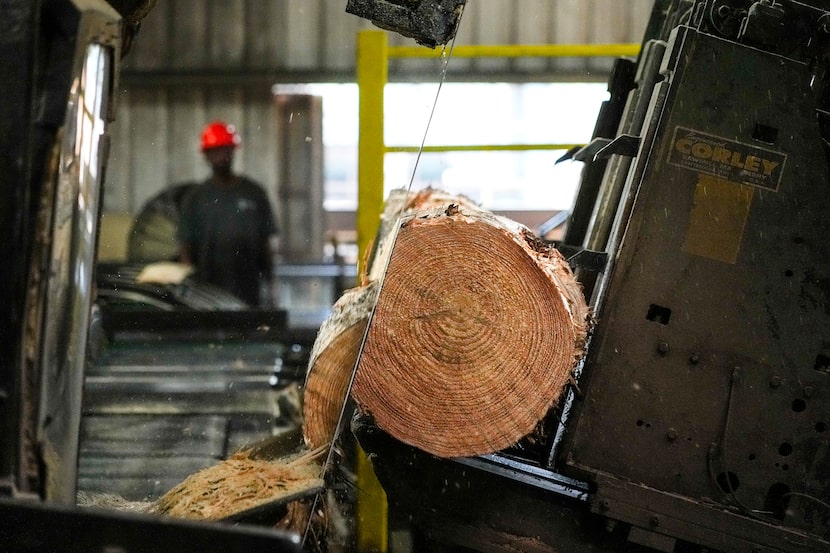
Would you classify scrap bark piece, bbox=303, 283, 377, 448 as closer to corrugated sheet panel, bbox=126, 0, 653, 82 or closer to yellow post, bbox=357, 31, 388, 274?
yellow post, bbox=357, 31, 388, 274

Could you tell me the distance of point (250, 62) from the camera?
1112cm

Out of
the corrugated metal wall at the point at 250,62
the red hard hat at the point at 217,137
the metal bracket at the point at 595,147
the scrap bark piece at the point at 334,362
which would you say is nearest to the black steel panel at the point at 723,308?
the metal bracket at the point at 595,147

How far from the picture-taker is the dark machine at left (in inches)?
53.9

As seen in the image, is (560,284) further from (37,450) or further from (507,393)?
(37,450)

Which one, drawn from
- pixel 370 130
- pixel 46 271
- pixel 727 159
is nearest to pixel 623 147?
pixel 727 159

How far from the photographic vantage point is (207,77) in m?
11.1

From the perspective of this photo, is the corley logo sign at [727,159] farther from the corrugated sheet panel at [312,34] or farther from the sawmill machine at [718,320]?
the corrugated sheet panel at [312,34]

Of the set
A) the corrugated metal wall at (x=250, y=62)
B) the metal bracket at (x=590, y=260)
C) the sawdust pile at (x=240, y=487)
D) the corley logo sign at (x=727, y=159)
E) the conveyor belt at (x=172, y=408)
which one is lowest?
the conveyor belt at (x=172, y=408)

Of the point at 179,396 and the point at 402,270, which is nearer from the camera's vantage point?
the point at 402,270

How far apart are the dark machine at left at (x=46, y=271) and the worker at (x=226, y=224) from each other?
640cm

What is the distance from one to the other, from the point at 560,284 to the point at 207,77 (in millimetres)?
9767

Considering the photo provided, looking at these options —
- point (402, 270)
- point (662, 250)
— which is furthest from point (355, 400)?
point (662, 250)

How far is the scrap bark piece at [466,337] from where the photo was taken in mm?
2146

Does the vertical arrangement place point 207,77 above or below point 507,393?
above
